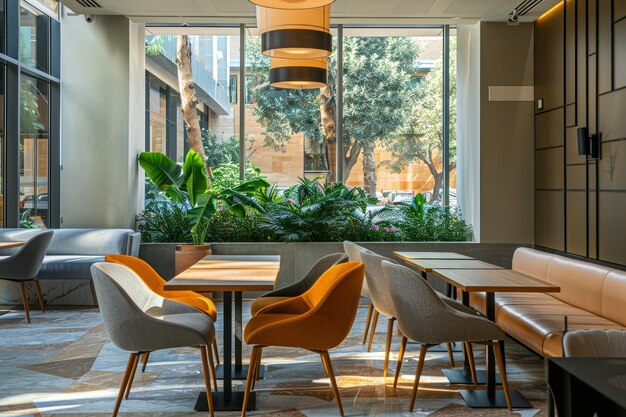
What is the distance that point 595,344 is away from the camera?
2615 millimetres

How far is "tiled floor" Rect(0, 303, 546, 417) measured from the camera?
4410 millimetres

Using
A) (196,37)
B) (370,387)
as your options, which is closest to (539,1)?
(196,37)

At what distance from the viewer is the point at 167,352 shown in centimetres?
604

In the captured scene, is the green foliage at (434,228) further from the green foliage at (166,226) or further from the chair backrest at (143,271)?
the chair backrest at (143,271)

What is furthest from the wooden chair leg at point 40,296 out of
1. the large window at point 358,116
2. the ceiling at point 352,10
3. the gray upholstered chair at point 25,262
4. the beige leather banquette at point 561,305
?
the beige leather banquette at point 561,305

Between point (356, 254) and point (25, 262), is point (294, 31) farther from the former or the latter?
point (25, 262)

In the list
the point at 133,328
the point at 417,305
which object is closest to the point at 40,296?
the point at 133,328

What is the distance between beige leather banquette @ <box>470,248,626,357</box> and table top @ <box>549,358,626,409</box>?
2.46 m

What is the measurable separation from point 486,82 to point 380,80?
1637 millimetres

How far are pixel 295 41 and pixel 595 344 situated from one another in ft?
12.9

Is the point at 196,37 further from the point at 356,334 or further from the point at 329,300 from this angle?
the point at 329,300

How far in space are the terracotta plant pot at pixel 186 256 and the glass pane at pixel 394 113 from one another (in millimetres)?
2802

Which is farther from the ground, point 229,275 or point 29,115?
point 29,115

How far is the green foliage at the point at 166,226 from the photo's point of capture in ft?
31.7
